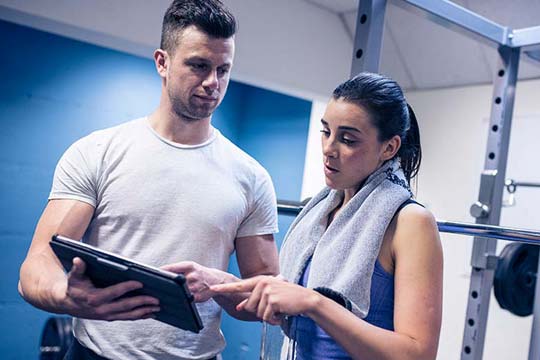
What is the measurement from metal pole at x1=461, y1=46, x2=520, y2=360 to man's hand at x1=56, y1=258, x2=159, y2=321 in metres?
1.36

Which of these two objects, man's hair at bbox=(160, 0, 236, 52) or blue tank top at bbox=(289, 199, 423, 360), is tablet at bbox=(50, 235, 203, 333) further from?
man's hair at bbox=(160, 0, 236, 52)

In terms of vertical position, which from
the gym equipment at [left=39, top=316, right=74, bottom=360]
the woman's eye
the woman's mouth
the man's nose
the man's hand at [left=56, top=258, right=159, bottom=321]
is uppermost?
the man's nose

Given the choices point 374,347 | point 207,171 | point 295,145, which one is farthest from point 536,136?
point 374,347

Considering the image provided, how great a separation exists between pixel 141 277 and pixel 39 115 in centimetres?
306

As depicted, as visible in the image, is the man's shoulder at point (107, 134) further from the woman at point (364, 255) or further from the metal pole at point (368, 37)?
the metal pole at point (368, 37)

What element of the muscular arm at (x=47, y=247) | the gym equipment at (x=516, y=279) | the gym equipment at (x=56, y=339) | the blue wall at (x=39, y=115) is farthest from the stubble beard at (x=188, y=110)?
the blue wall at (x=39, y=115)

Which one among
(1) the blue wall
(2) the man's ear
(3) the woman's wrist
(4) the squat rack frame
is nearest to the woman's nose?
(3) the woman's wrist

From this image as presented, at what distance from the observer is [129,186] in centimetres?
137

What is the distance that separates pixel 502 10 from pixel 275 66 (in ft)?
4.15

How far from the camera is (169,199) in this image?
139cm

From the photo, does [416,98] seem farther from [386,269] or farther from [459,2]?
[386,269]

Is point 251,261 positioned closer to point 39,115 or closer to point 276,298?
point 276,298

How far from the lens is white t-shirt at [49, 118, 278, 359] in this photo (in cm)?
135

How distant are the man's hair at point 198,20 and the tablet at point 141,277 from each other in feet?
2.01
